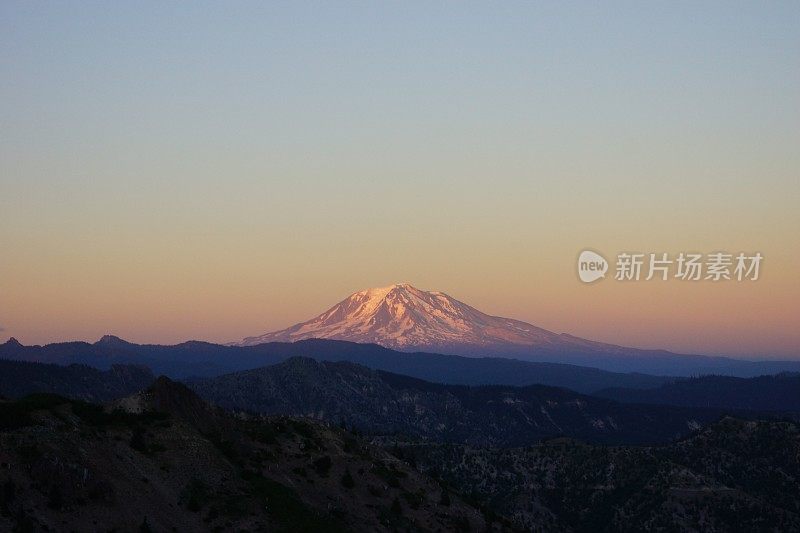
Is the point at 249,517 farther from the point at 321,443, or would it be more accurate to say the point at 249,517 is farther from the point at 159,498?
the point at 321,443

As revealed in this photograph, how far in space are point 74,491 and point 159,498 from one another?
9222mm

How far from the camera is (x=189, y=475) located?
9544 cm

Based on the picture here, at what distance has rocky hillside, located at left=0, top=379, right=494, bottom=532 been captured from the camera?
81625 mm

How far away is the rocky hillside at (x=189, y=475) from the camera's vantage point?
81.6 m

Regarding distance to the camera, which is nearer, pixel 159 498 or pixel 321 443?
pixel 159 498

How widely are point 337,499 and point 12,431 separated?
3580 cm

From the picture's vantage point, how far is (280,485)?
10088 cm

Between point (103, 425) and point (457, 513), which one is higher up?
point (103, 425)

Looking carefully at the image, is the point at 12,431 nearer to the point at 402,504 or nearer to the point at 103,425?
the point at 103,425

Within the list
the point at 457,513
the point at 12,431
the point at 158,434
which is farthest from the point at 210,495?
the point at 457,513

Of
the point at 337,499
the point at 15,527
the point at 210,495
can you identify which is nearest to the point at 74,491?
the point at 15,527

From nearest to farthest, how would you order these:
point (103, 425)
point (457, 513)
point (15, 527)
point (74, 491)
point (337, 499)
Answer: point (15, 527)
point (74, 491)
point (103, 425)
point (337, 499)
point (457, 513)

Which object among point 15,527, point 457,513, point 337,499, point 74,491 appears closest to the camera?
point 15,527

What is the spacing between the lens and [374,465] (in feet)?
402
